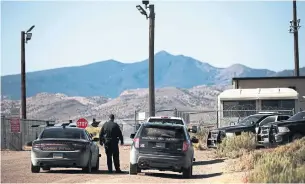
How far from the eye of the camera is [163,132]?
62.6 ft

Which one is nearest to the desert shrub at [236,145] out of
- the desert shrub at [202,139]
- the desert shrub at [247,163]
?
the desert shrub at [202,139]

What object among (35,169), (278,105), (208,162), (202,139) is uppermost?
(278,105)

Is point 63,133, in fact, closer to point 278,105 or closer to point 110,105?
point 278,105

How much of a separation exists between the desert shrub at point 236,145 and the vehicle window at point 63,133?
7.10m

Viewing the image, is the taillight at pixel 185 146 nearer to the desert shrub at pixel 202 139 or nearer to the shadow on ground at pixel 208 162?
the shadow on ground at pixel 208 162

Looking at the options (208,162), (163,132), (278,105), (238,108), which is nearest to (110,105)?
(238,108)

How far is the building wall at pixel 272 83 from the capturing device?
1559 inches

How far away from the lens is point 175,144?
61.7 ft

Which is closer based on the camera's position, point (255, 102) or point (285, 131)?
point (285, 131)

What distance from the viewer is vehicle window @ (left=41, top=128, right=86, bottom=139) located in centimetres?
2014

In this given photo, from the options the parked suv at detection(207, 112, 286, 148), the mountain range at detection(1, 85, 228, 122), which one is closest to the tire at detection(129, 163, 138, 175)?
the parked suv at detection(207, 112, 286, 148)

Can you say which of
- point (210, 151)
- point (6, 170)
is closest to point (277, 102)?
point (210, 151)

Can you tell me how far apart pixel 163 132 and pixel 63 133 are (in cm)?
332

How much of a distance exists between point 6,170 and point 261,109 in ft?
61.9
